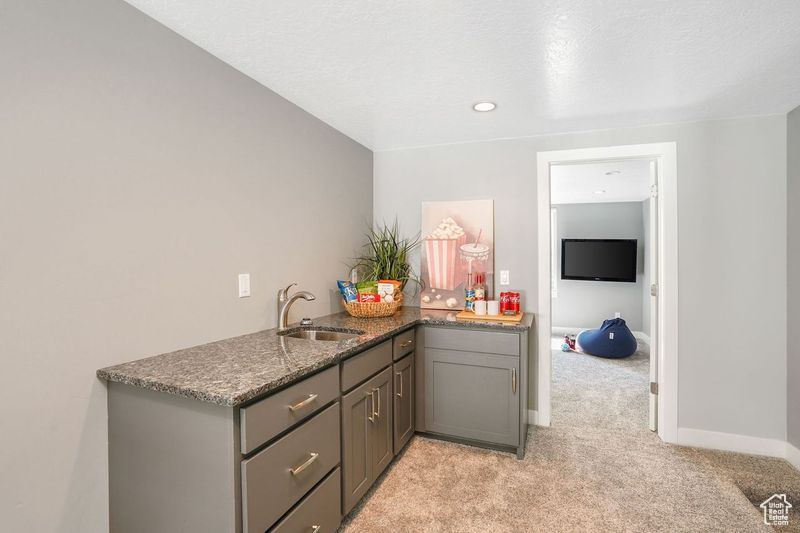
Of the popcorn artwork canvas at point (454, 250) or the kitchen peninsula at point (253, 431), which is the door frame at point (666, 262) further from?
the kitchen peninsula at point (253, 431)

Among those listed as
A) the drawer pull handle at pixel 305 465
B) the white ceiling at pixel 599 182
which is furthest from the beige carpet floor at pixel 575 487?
the white ceiling at pixel 599 182

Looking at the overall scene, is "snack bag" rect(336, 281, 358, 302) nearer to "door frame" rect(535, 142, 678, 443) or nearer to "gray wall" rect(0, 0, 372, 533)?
"gray wall" rect(0, 0, 372, 533)

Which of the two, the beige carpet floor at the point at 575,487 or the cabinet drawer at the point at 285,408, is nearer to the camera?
the cabinet drawer at the point at 285,408

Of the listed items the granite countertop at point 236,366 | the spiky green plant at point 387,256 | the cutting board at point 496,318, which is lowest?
the granite countertop at point 236,366

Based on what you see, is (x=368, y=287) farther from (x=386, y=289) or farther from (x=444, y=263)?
(x=444, y=263)

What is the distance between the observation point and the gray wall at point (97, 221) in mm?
1186

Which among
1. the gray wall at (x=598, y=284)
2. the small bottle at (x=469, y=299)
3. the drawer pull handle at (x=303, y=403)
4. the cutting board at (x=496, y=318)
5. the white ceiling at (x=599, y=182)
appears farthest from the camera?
the gray wall at (x=598, y=284)

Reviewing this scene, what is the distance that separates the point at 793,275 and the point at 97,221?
3562 mm

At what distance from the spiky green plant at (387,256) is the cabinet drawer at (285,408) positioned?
4.55 feet

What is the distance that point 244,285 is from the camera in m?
2.03

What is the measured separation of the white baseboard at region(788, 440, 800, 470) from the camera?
7.67ft

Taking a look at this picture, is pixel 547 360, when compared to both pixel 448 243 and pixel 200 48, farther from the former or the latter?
pixel 200 48

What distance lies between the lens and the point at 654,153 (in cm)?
268

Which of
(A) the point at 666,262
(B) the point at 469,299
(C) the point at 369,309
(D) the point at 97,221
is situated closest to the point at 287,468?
(D) the point at 97,221
